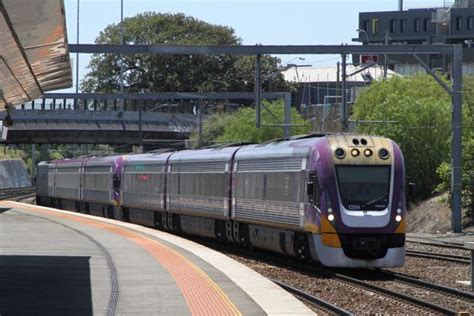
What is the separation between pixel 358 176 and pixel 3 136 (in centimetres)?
2110

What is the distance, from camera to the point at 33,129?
97.6 meters

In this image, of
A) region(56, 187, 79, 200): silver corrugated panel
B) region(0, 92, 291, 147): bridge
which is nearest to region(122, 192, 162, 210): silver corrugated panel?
region(56, 187, 79, 200): silver corrugated panel

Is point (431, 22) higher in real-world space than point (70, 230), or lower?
higher

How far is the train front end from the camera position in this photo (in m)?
23.2

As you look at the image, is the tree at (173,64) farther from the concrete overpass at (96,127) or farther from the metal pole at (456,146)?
the metal pole at (456,146)

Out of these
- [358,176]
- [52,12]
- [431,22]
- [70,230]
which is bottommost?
[70,230]

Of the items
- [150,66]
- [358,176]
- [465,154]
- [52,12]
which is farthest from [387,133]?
[150,66]

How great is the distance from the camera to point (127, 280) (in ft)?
65.5

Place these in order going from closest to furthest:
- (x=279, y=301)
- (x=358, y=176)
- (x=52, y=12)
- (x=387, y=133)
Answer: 1. (x=52, y=12)
2. (x=279, y=301)
3. (x=358, y=176)
4. (x=387, y=133)

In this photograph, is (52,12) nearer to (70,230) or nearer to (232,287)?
(232,287)

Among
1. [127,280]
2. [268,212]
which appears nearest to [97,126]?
[268,212]

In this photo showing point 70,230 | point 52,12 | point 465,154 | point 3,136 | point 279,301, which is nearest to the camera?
point 52,12

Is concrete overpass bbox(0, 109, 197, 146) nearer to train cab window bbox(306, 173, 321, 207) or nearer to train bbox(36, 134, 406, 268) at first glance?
train bbox(36, 134, 406, 268)

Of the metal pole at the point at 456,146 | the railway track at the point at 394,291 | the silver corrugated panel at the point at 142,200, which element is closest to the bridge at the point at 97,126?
the silver corrugated panel at the point at 142,200
